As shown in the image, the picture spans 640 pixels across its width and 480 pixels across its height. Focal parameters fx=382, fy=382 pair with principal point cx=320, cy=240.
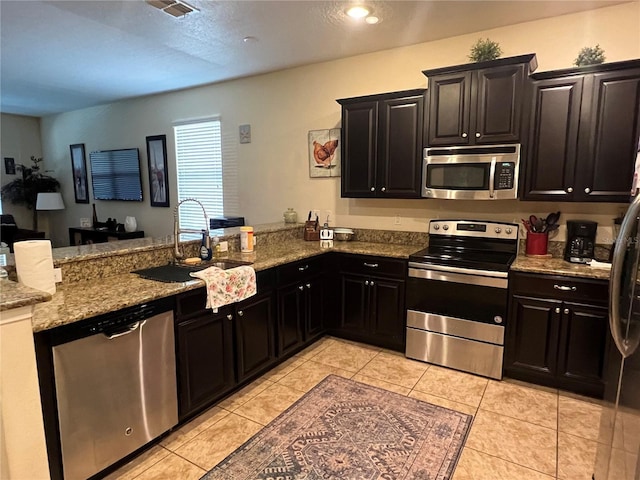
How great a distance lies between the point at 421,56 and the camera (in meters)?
3.55

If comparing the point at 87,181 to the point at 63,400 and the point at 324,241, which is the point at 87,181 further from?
the point at 63,400

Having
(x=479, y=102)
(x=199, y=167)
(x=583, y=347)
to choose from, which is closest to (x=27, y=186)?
(x=199, y=167)

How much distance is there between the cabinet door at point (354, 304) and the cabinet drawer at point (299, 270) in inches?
11.0

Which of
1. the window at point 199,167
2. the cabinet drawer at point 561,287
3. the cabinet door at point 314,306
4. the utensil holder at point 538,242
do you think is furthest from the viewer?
the window at point 199,167

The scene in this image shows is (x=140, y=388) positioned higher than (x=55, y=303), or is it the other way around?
(x=55, y=303)

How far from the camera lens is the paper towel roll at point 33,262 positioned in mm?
1889

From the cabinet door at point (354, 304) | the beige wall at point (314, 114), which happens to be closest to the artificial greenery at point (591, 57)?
the beige wall at point (314, 114)

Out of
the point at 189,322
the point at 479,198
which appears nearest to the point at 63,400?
the point at 189,322

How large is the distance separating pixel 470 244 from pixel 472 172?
0.64 meters

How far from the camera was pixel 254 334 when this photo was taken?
282 centimetres

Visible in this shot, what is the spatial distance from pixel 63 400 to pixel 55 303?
463 mm

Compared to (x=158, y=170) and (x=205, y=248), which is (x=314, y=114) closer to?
(x=205, y=248)

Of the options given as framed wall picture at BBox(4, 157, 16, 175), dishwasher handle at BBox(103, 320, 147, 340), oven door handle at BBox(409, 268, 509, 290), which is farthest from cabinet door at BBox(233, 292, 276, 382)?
framed wall picture at BBox(4, 157, 16, 175)

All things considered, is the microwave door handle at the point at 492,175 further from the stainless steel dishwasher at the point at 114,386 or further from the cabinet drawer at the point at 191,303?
the stainless steel dishwasher at the point at 114,386
